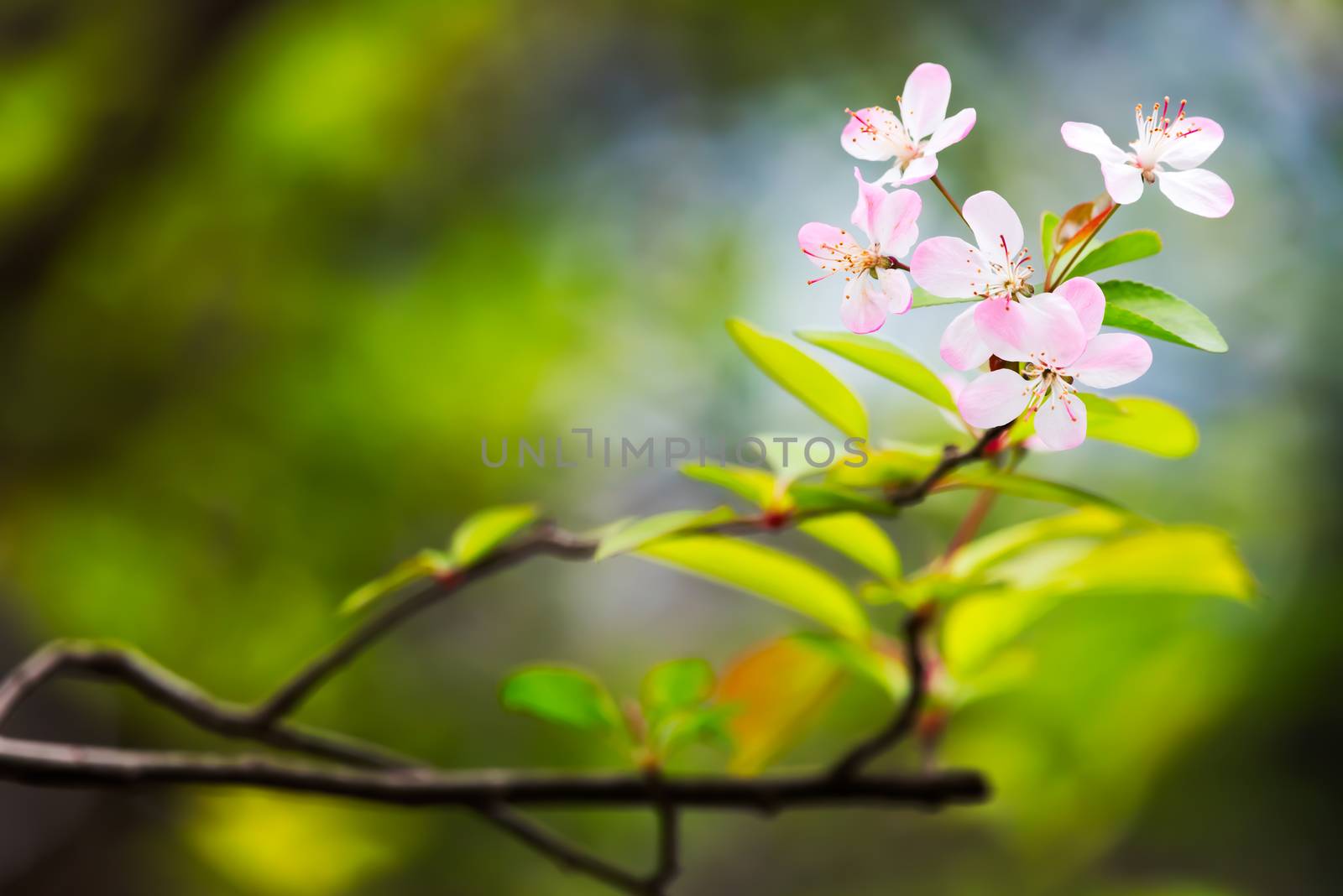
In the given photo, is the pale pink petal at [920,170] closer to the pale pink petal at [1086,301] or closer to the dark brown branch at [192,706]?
the pale pink petal at [1086,301]

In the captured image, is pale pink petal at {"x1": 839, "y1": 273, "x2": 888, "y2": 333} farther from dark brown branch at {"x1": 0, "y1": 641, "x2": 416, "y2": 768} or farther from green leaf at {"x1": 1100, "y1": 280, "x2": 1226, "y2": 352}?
dark brown branch at {"x1": 0, "y1": 641, "x2": 416, "y2": 768}

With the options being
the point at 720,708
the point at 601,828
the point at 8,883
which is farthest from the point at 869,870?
the point at 720,708

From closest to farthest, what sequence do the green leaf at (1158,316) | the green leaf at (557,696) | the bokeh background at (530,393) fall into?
the green leaf at (1158,316)
the green leaf at (557,696)
the bokeh background at (530,393)

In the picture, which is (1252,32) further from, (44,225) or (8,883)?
(8,883)

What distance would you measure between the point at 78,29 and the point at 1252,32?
53.0 inches

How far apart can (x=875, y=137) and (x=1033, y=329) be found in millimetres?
85

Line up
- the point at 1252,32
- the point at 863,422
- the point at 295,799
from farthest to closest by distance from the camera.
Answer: the point at 1252,32, the point at 295,799, the point at 863,422

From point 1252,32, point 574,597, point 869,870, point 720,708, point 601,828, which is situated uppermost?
point 1252,32

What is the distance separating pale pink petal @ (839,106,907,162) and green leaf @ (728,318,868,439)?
0.18 feet

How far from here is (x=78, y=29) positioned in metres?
1.00

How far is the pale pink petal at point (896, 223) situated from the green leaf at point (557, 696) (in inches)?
6.2

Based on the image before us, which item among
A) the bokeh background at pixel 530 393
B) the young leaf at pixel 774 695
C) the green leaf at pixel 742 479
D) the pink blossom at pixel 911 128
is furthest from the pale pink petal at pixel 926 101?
the bokeh background at pixel 530 393

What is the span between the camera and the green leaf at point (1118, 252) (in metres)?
0.24

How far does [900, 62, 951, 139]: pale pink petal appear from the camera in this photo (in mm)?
267
